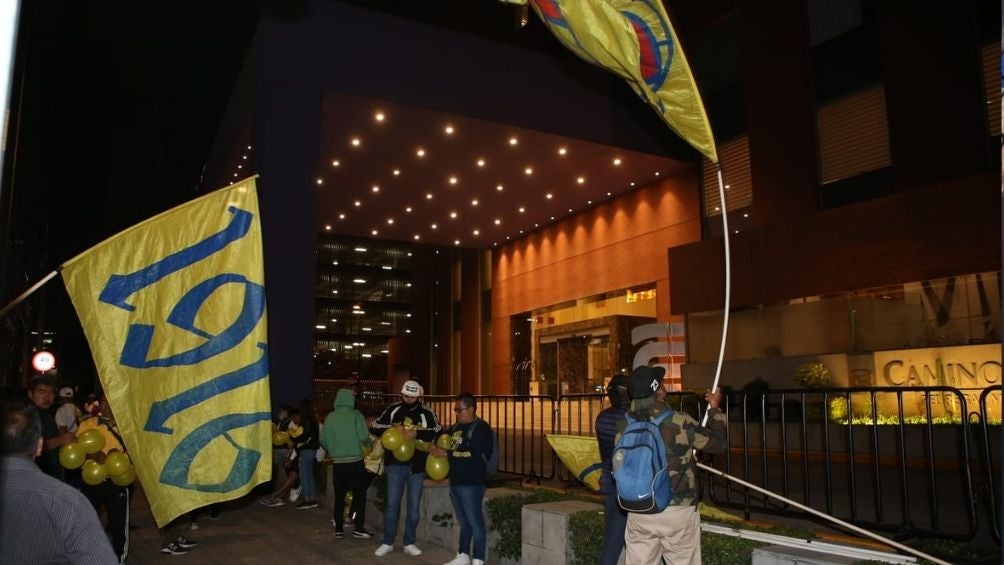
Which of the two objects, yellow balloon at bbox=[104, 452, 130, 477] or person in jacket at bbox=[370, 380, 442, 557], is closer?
yellow balloon at bbox=[104, 452, 130, 477]

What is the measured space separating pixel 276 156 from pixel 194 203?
10.8 metres

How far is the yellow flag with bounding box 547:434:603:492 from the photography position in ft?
22.7

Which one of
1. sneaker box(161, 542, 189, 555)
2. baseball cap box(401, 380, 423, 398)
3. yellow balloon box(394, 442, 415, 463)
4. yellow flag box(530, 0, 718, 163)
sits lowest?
sneaker box(161, 542, 189, 555)

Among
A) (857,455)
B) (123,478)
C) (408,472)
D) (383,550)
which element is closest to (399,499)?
(408,472)

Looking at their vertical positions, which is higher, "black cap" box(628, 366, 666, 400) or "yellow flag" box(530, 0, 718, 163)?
"yellow flag" box(530, 0, 718, 163)

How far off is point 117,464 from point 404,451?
3.05m

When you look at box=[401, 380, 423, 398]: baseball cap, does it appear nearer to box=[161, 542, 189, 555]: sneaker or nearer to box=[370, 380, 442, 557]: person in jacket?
box=[370, 380, 442, 557]: person in jacket

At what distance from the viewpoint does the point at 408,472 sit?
9094 millimetres

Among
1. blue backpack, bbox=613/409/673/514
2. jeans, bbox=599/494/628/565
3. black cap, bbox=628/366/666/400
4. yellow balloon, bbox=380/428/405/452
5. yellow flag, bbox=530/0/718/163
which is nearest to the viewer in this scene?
blue backpack, bbox=613/409/673/514

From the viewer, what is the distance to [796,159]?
1888cm

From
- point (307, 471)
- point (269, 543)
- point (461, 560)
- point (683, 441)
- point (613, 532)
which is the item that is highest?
point (683, 441)

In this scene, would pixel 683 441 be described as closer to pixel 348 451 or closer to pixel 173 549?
pixel 348 451

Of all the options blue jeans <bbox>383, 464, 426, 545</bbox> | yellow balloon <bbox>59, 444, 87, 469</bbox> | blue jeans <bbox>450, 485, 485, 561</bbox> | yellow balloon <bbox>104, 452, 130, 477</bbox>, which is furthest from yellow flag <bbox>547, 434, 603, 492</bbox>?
yellow balloon <bbox>59, 444, 87, 469</bbox>

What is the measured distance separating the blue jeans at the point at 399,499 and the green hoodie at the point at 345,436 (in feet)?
3.36
